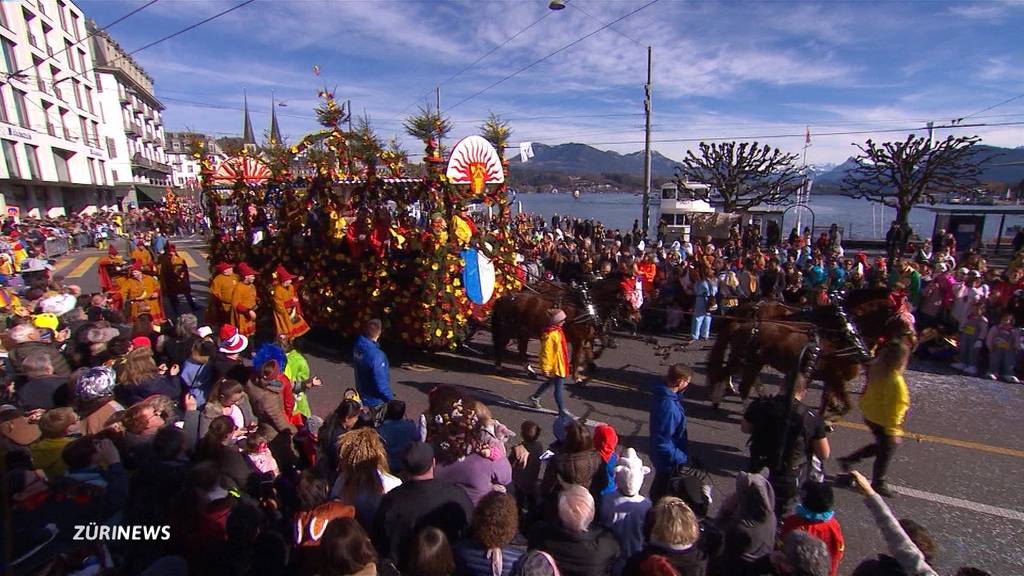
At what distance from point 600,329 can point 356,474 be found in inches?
189

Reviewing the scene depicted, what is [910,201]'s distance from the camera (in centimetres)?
1825

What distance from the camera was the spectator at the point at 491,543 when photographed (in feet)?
7.95

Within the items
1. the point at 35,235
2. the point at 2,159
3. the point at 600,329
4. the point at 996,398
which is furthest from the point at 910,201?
the point at 2,159

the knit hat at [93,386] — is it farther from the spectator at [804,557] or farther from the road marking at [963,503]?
the road marking at [963,503]

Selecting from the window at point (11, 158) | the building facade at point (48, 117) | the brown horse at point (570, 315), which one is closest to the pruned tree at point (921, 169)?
the brown horse at point (570, 315)

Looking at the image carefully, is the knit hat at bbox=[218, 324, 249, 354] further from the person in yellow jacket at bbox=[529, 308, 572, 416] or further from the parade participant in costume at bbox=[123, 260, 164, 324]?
the parade participant in costume at bbox=[123, 260, 164, 324]

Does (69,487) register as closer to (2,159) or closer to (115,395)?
(115,395)

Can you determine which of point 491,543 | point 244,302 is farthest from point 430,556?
point 244,302

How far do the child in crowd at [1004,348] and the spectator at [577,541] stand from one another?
7.60 meters

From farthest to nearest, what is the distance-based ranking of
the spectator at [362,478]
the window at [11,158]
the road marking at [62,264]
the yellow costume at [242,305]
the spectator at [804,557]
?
the window at [11,158], the road marking at [62,264], the yellow costume at [242,305], the spectator at [362,478], the spectator at [804,557]

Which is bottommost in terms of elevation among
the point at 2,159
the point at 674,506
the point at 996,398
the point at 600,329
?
the point at 996,398

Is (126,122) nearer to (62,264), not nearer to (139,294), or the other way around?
(62,264)

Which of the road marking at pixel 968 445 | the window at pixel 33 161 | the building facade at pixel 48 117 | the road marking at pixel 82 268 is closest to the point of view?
the road marking at pixel 968 445

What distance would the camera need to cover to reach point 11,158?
26406 millimetres
